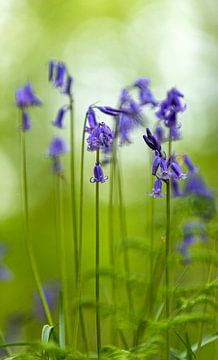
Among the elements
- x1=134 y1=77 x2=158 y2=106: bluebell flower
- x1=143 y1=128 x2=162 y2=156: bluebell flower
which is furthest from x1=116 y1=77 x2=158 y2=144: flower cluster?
x1=143 y1=128 x2=162 y2=156: bluebell flower

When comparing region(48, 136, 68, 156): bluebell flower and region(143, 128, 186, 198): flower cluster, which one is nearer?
region(143, 128, 186, 198): flower cluster

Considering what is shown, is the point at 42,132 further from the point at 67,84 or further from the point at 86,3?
the point at 67,84

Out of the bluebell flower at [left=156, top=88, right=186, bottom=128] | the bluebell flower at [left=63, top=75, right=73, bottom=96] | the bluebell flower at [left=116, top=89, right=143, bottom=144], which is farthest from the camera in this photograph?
the bluebell flower at [left=116, top=89, right=143, bottom=144]

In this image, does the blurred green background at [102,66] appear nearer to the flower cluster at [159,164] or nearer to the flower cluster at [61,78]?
the flower cluster at [61,78]

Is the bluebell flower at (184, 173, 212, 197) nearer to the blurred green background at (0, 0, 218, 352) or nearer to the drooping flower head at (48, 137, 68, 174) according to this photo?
the drooping flower head at (48, 137, 68, 174)

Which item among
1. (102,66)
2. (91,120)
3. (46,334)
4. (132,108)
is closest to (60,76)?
(132,108)

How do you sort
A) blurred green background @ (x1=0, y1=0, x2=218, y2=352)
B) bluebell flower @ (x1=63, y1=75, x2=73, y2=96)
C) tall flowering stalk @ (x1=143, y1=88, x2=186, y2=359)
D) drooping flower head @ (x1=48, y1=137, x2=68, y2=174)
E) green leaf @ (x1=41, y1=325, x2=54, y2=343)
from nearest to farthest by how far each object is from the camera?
1. green leaf @ (x1=41, y1=325, x2=54, y2=343)
2. tall flowering stalk @ (x1=143, y1=88, x2=186, y2=359)
3. bluebell flower @ (x1=63, y1=75, x2=73, y2=96)
4. drooping flower head @ (x1=48, y1=137, x2=68, y2=174)
5. blurred green background @ (x1=0, y1=0, x2=218, y2=352)

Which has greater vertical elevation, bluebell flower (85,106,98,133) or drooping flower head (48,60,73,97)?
drooping flower head (48,60,73,97)

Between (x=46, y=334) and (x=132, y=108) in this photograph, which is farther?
(x=132, y=108)

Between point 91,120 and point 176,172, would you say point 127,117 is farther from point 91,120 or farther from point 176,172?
point 176,172
